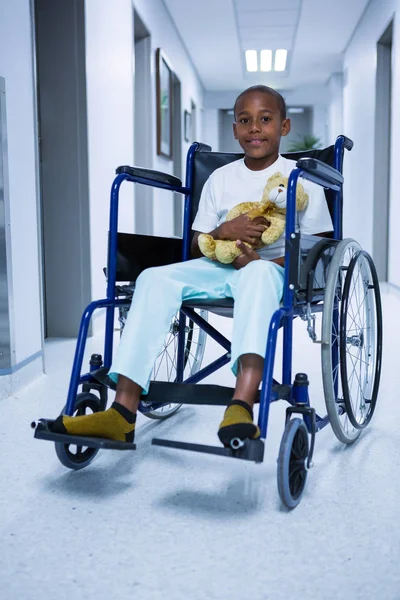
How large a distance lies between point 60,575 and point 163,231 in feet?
14.6

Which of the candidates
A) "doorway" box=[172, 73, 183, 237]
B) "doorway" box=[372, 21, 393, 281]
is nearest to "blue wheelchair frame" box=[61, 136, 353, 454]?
"doorway" box=[372, 21, 393, 281]

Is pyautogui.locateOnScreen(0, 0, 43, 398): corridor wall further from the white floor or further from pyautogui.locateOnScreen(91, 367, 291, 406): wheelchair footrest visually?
pyautogui.locateOnScreen(91, 367, 291, 406): wheelchair footrest

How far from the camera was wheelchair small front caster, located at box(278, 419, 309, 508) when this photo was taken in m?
1.10

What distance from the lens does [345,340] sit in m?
1.34

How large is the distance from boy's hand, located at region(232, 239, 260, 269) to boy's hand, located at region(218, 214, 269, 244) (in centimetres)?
2

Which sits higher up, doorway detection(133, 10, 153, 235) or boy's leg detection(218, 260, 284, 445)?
doorway detection(133, 10, 153, 235)

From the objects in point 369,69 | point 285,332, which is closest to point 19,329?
point 285,332

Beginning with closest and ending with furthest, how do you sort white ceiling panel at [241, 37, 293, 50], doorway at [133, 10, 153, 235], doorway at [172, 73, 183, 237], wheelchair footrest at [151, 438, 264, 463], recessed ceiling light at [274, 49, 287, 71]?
wheelchair footrest at [151, 438, 264, 463]
doorway at [133, 10, 153, 235]
doorway at [172, 73, 183, 237]
white ceiling panel at [241, 37, 293, 50]
recessed ceiling light at [274, 49, 287, 71]

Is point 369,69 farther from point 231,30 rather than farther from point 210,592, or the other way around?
point 210,592

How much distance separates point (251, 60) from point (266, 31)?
126 cm

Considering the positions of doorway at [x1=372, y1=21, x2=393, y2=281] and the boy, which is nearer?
the boy

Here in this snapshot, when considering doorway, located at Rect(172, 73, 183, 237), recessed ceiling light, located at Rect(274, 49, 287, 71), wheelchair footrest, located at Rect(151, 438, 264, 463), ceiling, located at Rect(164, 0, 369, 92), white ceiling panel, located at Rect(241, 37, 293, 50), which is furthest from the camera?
recessed ceiling light, located at Rect(274, 49, 287, 71)

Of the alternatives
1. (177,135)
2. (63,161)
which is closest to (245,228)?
(63,161)

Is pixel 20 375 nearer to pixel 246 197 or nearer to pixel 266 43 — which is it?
pixel 246 197
